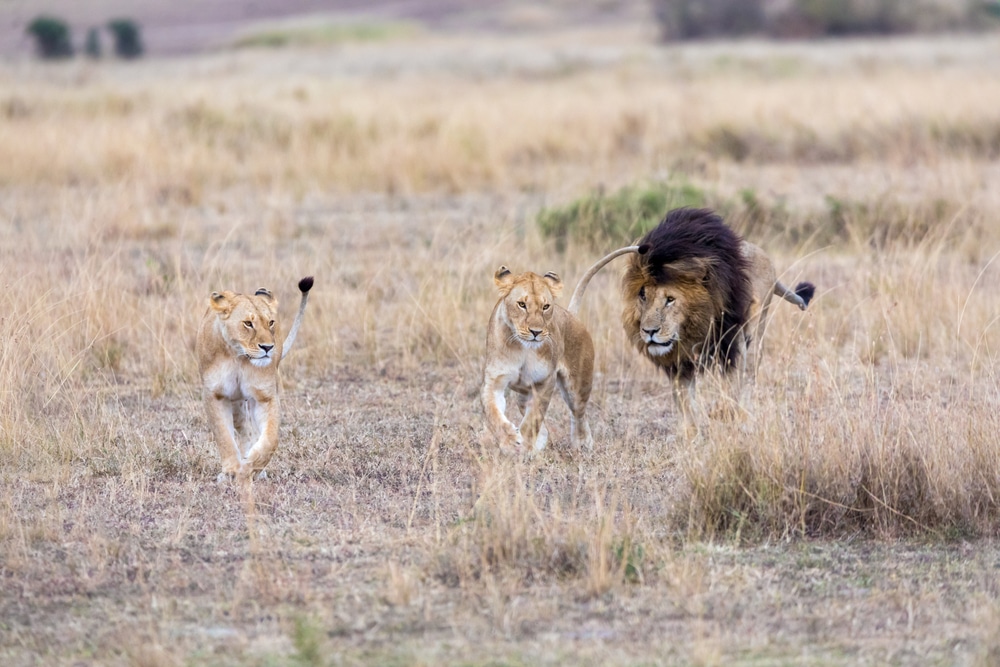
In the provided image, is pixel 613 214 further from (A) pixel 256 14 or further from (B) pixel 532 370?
(A) pixel 256 14

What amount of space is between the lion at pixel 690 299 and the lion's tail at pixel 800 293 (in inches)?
12.8

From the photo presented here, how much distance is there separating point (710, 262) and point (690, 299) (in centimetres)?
20

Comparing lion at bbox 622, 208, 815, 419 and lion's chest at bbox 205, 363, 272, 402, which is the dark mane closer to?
lion at bbox 622, 208, 815, 419

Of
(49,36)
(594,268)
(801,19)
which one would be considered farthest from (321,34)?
(594,268)

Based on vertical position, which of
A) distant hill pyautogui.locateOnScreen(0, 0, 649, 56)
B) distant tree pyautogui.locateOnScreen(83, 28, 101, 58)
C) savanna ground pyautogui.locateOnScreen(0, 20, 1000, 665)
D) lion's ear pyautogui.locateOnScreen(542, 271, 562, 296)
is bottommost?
savanna ground pyautogui.locateOnScreen(0, 20, 1000, 665)

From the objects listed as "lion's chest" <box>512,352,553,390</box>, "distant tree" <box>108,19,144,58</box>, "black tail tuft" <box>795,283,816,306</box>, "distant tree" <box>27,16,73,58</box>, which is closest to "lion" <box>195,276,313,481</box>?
"lion's chest" <box>512,352,553,390</box>

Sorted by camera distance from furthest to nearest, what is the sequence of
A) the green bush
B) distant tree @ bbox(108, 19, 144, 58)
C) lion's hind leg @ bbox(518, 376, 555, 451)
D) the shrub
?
1. the shrub
2. distant tree @ bbox(108, 19, 144, 58)
3. the green bush
4. lion's hind leg @ bbox(518, 376, 555, 451)

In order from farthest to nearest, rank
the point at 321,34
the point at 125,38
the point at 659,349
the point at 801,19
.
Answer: the point at 321,34, the point at 801,19, the point at 125,38, the point at 659,349

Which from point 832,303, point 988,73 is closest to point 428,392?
point 832,303

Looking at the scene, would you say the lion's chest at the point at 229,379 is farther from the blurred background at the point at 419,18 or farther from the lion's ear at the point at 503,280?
the blurred background at the point at 419,18

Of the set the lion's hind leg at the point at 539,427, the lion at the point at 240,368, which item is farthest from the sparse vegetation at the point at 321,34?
the lion at the point at 240,368

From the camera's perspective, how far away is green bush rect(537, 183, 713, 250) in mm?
11781

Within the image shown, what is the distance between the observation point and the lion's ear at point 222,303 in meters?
6.48

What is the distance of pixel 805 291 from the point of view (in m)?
7.92
